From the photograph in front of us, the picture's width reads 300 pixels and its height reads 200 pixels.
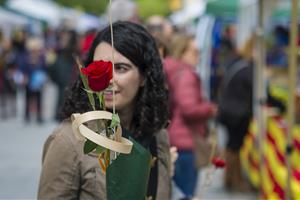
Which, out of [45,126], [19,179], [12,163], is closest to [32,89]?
[45,126]

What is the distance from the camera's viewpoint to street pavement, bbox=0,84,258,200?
28.4ft

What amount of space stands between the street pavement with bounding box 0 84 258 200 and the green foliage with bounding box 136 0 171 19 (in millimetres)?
49109

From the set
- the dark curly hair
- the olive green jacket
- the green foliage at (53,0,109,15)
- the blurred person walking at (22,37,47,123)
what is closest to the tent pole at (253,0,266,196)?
the dark curly hair

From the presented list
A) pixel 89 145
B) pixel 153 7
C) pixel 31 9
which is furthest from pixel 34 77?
pixel 153 7

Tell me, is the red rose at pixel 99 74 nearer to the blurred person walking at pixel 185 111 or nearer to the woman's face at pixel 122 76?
the woman's face at pixel 122 76

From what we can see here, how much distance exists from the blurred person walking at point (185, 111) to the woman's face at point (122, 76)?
286 cm

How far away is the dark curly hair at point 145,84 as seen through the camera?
2.78 metres

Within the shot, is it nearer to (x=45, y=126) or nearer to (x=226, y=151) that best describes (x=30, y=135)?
(x=45, y=126)

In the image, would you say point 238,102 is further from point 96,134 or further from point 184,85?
point 96,134

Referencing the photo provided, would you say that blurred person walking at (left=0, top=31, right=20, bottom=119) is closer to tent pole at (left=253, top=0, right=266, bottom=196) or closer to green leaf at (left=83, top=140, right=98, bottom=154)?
tent pole at (left=253, top=0, right=266, bottom=196)

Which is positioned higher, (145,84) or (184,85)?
(145,84)

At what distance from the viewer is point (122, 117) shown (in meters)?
2.90

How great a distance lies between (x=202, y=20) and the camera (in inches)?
571

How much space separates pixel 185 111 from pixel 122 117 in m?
3.06
